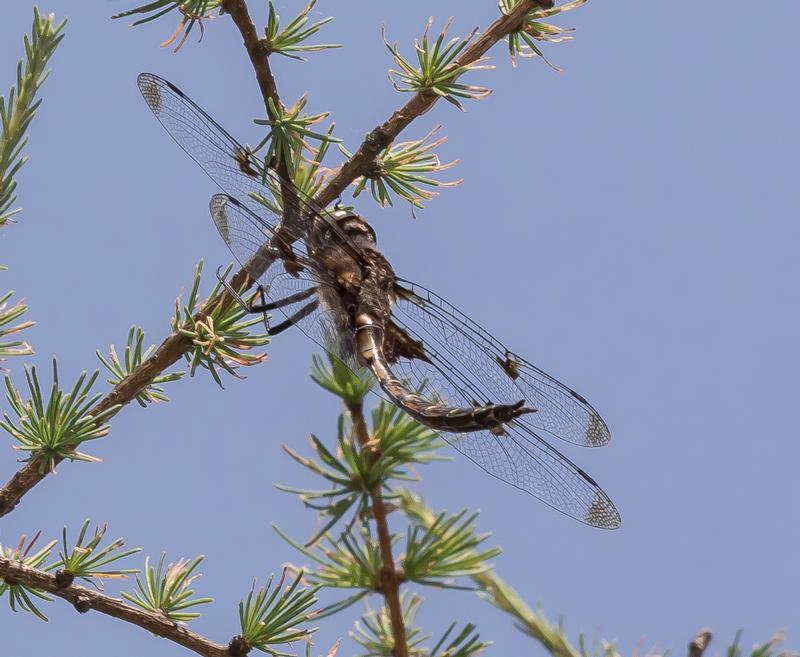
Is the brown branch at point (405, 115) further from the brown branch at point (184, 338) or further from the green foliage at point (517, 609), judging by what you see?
the green foliage at point (517, 609)

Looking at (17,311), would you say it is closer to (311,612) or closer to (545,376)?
(311,612)

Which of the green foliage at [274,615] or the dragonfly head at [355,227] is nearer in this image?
the green foliage at [274,615]

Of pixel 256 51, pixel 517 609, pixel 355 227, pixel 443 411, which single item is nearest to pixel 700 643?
pixel 517 609

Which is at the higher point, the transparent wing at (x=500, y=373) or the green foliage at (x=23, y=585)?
the transparent wing at (x=500, y=373)

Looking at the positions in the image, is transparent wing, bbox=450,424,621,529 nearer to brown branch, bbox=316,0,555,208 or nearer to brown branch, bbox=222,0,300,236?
brown branch, bbox=316,0,555,208

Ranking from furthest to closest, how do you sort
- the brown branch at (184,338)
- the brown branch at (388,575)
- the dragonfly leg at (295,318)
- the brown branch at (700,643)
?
the dragonfly leg at (295,318), the brown branch at (184,338), the brown branch at (388,575), the brown branch at (700,643)

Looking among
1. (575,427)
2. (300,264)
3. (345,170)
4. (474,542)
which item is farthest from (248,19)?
(575,427)

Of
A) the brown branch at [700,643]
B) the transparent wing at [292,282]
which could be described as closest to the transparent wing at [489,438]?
the transparent wing at [292,282]
